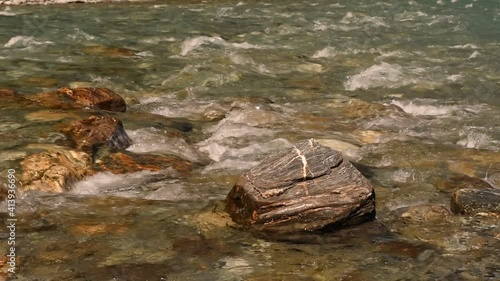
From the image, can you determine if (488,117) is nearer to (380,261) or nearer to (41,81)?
(380,261)

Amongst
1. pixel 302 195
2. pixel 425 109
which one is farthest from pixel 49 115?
pixel 425 109

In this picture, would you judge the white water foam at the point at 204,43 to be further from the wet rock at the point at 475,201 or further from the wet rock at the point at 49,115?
the wet rock at the point at 475,201

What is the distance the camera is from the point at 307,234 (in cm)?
802

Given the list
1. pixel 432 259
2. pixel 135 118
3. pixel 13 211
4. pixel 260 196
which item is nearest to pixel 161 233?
pixel 260 196

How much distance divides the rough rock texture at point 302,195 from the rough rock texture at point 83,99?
15.8 ft

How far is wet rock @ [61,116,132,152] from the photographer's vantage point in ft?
34.4

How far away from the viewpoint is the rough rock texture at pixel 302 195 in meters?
8.07

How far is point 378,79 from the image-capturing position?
16.0 meters

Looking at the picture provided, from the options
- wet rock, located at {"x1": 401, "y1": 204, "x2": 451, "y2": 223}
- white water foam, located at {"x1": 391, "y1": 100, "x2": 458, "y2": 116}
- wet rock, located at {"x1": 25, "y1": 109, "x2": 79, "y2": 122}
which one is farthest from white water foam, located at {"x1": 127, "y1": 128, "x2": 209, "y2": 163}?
white water foam, located at {"x1": 391, "y1": 100, "x2": 458, "y2": 116}

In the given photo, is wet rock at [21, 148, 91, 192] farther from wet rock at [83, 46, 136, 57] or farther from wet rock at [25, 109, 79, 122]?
wet rock at [83, 46, 136, 57]

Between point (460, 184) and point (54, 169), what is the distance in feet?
16.9

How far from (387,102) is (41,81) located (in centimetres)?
675

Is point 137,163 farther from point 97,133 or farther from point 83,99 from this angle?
point 83,99

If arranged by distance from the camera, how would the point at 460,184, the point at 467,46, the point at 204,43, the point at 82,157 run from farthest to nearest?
the point at 204,43 → the point at 467,46 → the point at 82,157 → the point at 460,184
